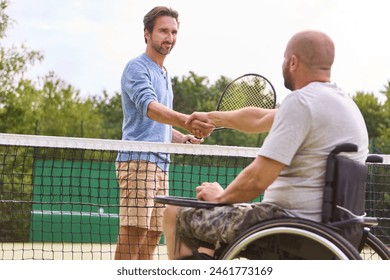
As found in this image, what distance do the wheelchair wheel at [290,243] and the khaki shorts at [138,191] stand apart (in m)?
1.61

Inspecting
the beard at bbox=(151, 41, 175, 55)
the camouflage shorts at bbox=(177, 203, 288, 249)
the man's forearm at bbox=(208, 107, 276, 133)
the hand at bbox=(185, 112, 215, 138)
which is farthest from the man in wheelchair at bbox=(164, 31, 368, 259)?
the beard at bbox=(151, 41, 175, 55)

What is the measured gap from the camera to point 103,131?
22531mm

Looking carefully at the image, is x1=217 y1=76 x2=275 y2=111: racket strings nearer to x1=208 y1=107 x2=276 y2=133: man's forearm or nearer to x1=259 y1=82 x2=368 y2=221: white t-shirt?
x1=208 y1=107 x2=276 y2=133: man's forearm

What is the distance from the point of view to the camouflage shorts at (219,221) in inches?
114

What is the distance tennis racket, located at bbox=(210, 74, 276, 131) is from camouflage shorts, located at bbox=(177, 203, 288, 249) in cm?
136

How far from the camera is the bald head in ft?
9.65

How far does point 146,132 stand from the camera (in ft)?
15.2

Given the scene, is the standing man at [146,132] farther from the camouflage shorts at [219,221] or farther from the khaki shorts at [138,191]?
the camouflage shorts at [219,221]

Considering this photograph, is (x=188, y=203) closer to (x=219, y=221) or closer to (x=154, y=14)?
(x=219, y=221)

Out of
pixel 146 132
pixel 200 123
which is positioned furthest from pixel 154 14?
pixel 200 123

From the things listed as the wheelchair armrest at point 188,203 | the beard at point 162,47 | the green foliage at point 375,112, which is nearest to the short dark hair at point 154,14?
the beard at point 162,47

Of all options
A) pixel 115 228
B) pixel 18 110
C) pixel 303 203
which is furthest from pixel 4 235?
pixel 303 203

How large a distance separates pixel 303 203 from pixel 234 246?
0.96 ft
